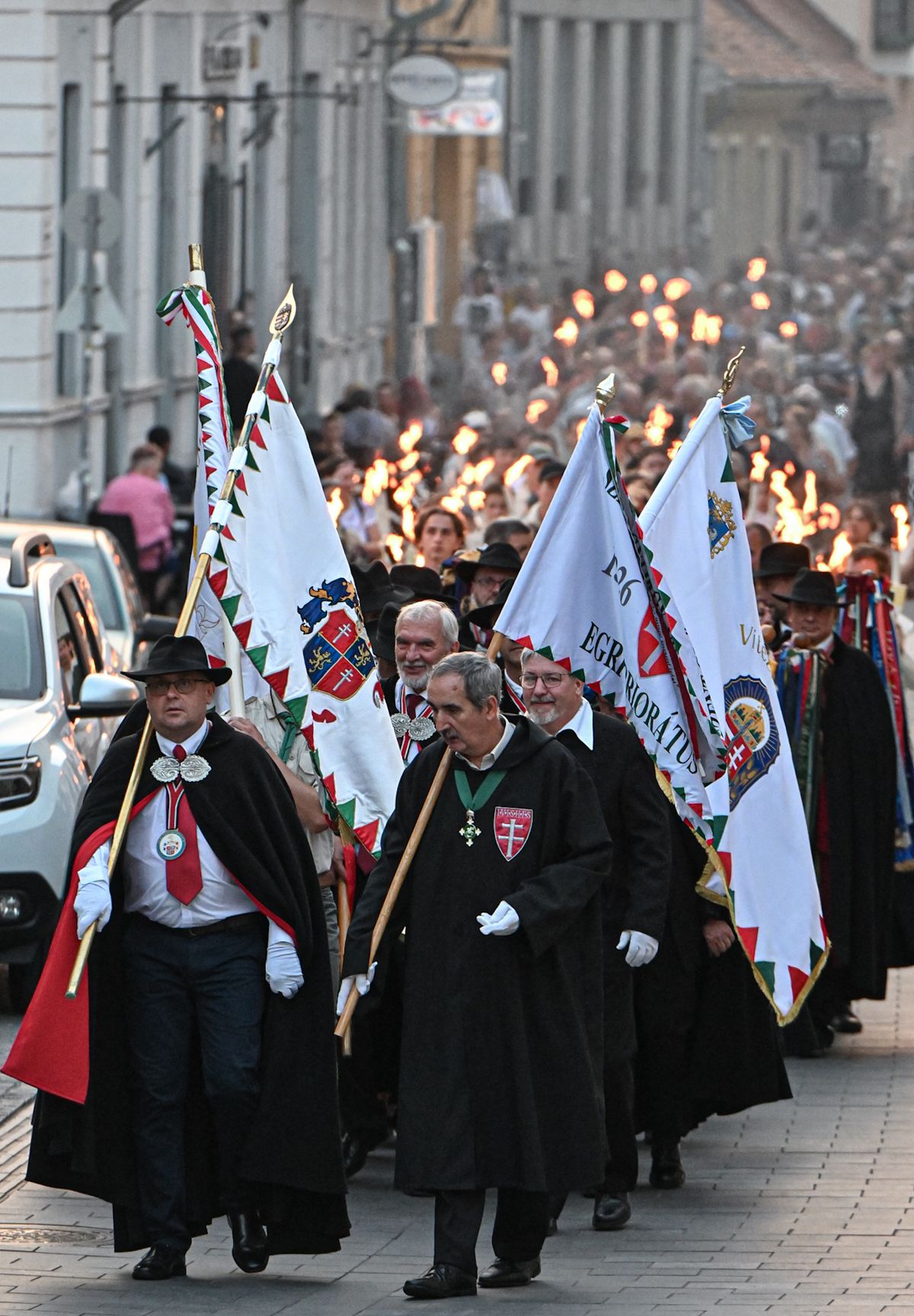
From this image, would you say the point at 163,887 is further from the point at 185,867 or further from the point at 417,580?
the point at 417,580

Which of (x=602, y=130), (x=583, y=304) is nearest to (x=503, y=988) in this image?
(x=583, y=304)

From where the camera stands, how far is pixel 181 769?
9.29m

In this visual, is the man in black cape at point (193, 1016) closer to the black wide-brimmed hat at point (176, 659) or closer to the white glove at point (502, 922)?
the black wide-brimmed hat at point (176, 659)

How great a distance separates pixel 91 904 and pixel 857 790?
4.88 m

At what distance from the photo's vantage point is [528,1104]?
9.02 meters

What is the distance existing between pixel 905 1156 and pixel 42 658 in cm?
435

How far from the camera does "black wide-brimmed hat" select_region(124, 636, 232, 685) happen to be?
920 cm

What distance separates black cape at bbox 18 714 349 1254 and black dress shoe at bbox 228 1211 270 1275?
0.04m

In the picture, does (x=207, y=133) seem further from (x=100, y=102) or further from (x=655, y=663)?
(x=655, y=663)

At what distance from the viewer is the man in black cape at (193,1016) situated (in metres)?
9.18

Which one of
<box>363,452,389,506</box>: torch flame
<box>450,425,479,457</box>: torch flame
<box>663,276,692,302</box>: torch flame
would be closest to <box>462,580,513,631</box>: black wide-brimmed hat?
<box>363,452,389,506</box>: torch flame

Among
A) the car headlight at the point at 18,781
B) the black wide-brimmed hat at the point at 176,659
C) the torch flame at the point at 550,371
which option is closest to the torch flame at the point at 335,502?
the car headlight at the point at 18,781

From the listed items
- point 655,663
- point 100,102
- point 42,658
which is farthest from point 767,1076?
point 100,102

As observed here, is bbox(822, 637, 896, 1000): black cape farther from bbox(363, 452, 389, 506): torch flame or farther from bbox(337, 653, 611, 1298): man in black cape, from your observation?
bbox(363, 452, 389, 506): torch flame
